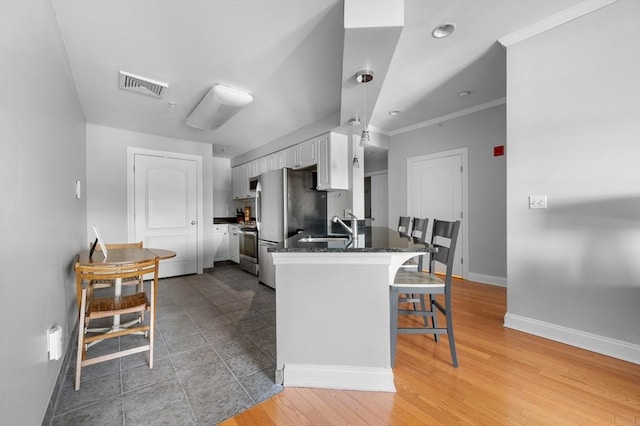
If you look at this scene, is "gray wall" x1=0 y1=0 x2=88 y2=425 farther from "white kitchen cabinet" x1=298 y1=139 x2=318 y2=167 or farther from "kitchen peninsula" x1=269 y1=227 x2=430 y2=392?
"white kitchen cabinet" x1=298 y1=139 x2=318 y2=167

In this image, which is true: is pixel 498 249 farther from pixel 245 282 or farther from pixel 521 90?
pixel 245 282

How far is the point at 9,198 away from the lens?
101cm

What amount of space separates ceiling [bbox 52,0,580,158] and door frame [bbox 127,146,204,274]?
2.45 ft

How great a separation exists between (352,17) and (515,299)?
268 centimetres

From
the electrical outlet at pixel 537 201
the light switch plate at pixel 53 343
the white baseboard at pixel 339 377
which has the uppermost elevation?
the electrical outlet at pixel 537 201

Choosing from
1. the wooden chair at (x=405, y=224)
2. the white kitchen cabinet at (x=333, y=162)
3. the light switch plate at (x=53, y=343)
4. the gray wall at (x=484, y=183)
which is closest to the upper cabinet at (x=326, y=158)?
Answer: the white kitchen cabinet at (x=333, y=162)

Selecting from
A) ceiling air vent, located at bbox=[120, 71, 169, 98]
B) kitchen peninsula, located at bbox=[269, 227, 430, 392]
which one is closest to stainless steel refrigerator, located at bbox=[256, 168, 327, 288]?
ceiling air vent, located at bbox=[120, 71, 169, 98]

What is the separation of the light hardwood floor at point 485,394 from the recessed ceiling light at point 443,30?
255 cm

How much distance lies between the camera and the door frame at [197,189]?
14.1 feet

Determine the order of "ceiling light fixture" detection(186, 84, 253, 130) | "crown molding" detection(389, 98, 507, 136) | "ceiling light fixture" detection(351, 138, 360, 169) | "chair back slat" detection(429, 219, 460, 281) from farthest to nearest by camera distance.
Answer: "ceiling light fixture" detection(351, 138, 360, 169) → "crown molding" detection(389, 98, 507, 136) → "ceiling light fixture" detection(186, 84, 253, 130) → "chair back slat" detection(429, 219, 460, 281)

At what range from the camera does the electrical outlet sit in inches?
86.7

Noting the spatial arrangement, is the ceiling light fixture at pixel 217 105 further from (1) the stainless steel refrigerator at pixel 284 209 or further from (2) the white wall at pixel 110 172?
(2) the white wall at pixel 110 172

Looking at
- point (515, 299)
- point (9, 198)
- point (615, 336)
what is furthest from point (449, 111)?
point (9, 198)

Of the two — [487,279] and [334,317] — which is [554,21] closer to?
[334,317]
